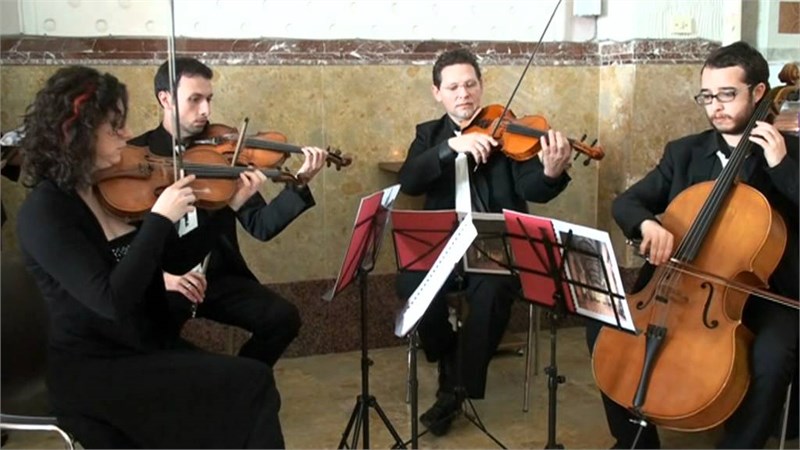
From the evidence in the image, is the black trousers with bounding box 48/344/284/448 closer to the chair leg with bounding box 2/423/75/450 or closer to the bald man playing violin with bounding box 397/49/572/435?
the chair leg with bounding box 2/423/75/450

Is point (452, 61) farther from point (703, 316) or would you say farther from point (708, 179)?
point (703, 316)

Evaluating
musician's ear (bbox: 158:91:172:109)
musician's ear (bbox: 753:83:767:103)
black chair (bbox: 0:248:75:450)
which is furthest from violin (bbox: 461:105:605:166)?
black chair (bbox: 0:248:75:450)

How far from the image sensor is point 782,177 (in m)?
2.38

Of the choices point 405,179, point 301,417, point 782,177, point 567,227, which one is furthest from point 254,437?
point 782,177

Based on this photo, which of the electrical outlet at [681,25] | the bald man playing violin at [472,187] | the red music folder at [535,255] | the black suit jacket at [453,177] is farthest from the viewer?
the electrical outlet at [681,25]

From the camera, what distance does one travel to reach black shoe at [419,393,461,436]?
273 centimetres

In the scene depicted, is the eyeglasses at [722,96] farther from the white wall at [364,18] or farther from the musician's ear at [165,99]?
→ the musician's ear at [165,99]

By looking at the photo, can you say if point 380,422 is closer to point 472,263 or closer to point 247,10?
point 472,263

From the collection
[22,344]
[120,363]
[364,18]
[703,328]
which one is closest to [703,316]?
[703,328]

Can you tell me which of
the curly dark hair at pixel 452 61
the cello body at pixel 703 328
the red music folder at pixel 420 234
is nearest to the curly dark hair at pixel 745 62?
the cello body at pixel 703 328

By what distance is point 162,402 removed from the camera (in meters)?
1.83

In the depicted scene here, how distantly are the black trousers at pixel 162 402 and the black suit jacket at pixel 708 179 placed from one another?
123 centimetres

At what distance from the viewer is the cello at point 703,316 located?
7.28ft

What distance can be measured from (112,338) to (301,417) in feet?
3.69
